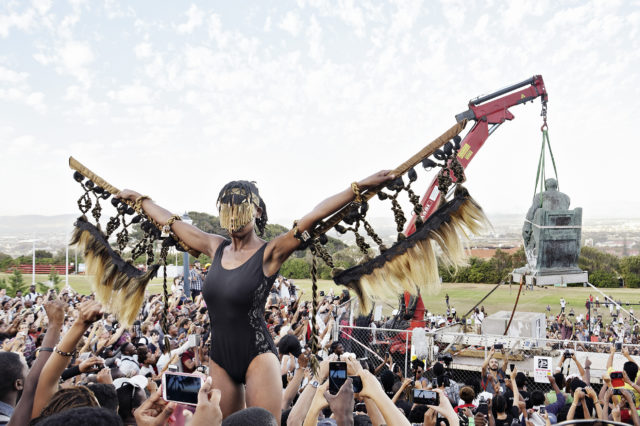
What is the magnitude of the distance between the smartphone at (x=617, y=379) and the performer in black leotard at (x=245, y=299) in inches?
137

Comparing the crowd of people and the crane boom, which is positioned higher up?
the crane boom

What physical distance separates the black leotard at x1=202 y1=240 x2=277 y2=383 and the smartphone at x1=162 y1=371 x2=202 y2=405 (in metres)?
0.75

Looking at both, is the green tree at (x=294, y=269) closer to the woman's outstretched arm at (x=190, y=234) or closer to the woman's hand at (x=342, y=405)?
the woman's outstretched arm at (x=190, y=234)

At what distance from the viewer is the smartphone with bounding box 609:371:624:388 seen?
4652mm

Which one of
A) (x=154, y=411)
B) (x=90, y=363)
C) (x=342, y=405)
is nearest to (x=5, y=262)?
(x=90, y=363)

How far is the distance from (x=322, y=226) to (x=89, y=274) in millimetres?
1750

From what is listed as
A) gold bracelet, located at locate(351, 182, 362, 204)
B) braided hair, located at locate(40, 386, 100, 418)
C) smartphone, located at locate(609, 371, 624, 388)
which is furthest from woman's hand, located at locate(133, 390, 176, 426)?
smartphone, located at locate(609, 371, 624, 388)

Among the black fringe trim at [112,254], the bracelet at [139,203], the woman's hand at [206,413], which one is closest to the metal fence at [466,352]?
the black fringe trim at [112,254]

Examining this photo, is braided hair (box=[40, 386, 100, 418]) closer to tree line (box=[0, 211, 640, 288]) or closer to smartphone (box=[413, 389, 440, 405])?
smartphone (box=[413, 389, 440, 405])

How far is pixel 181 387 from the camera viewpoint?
1922mm

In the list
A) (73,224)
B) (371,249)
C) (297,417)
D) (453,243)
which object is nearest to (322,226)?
(371,249)

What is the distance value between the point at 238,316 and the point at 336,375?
62 cm

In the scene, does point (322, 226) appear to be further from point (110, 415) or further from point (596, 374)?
point (596, 374)

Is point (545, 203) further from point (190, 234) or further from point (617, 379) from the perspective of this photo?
point (190, 234)
